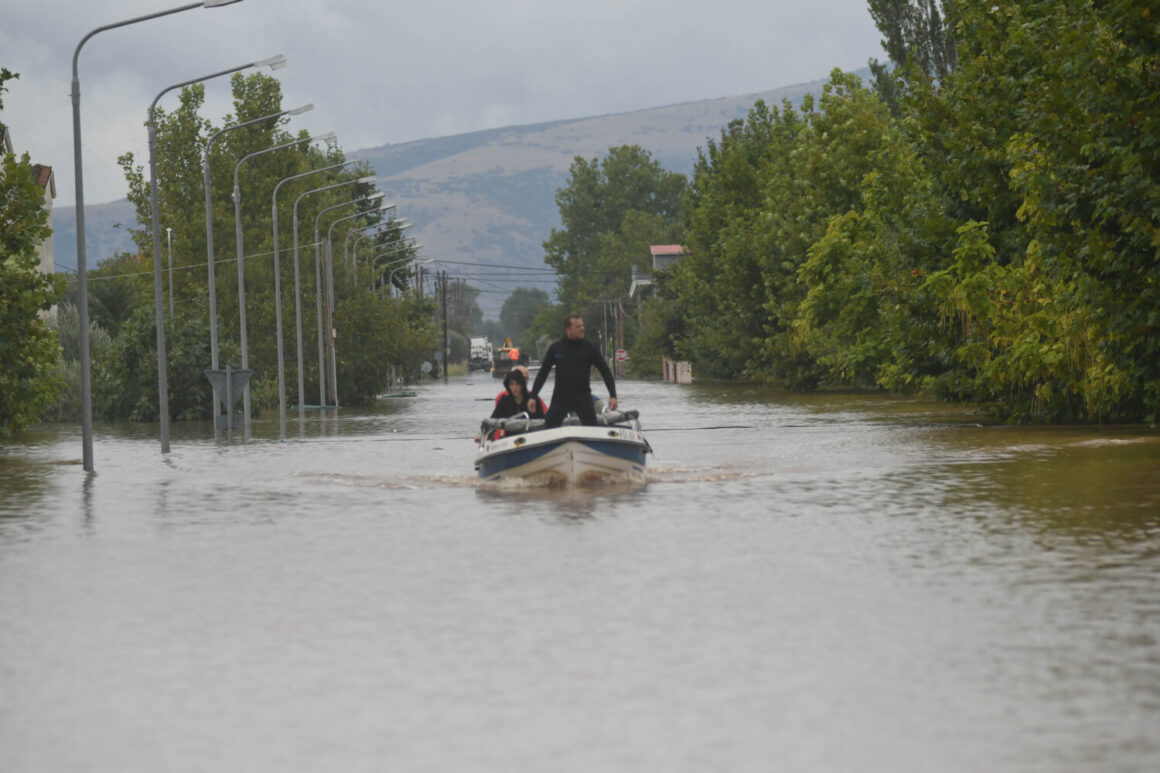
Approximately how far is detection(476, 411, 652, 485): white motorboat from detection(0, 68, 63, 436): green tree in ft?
50.2

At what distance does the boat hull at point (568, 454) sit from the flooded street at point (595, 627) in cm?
44

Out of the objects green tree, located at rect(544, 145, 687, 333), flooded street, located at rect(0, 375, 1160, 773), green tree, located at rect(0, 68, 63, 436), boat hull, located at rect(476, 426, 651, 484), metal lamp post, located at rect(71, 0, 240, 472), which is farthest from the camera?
green tree, located at rect(544, 145, 687, 333)

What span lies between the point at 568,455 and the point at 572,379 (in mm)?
1424

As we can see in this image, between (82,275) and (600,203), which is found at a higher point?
(600,203)

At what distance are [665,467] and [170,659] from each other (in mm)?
16160

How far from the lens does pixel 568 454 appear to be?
20578 millimetres

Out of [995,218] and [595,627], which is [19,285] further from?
[595,627]

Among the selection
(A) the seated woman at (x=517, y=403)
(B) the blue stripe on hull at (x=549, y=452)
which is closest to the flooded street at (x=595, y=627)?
(B) the blue stripe on hull at (x=549, y=452)

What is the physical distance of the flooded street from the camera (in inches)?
284

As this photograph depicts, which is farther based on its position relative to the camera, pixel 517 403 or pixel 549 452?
pixel 517 403

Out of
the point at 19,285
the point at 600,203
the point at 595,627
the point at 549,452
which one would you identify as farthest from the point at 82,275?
the point at 600,203

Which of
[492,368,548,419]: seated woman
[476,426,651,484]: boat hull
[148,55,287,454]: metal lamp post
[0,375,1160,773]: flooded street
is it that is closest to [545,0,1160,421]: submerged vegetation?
[0,375,1160,773]: flooded street

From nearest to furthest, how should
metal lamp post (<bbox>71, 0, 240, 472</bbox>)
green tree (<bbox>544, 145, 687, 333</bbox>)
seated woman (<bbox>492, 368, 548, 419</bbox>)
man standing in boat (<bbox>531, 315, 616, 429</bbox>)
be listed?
man standing in boat (<bbox>531, 315, 616, 429</bbox>), seated woman (<bbox>492, 368, 548, 419</bbox>), metal lamp post (<bbox>71, 0, 240, 472</bbox>), green tree (<bbox>544, 145, 687, 333</bbox>)

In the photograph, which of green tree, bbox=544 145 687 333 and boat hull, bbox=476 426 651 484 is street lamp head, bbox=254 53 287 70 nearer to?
boat hull, bbox=476 426 651 484
